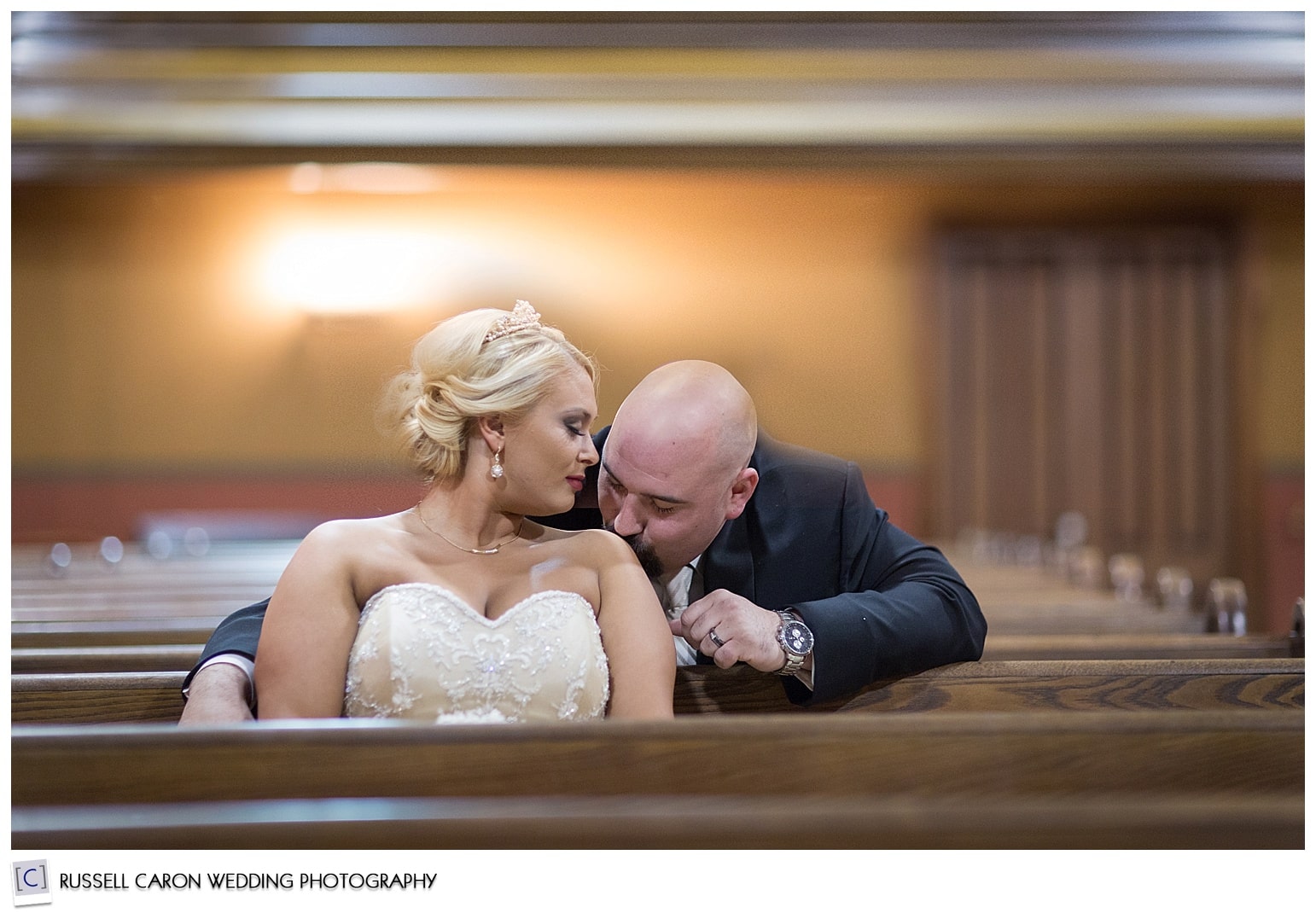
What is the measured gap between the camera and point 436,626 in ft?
3.72

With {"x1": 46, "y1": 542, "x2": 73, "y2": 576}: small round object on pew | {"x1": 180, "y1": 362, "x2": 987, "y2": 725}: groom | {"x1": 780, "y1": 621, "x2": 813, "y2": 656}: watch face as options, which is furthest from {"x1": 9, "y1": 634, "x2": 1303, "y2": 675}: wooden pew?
{"x1": 46, "y1": 542, "x2": 73, "y2": 576}: small round object on pew

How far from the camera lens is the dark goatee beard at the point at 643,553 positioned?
3.96 feet

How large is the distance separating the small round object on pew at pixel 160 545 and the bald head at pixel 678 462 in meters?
2.30

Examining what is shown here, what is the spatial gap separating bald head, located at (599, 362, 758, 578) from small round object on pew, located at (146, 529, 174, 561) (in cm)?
230

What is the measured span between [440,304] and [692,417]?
327 millimetres

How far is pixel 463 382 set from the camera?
1.14 metres

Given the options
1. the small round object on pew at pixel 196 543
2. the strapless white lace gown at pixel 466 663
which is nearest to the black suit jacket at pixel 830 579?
the strapless white lace gown at pixel 466 663

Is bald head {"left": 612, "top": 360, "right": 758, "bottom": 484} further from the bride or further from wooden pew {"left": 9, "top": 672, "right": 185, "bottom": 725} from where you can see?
wooden pew {"left": 9, "top": 672, "right": 185, "bottom": 725}

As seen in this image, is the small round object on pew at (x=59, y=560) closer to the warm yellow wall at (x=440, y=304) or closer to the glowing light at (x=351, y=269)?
the warm yellow wall at (x=440, y=304)

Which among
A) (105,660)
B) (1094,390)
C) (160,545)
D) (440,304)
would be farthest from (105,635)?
(1094,390)

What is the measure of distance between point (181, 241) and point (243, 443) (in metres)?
0.34

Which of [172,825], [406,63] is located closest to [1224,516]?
[406,63]

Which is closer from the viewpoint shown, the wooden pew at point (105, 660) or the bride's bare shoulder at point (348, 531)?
the bride's bare shoulder at point (348, 531)
